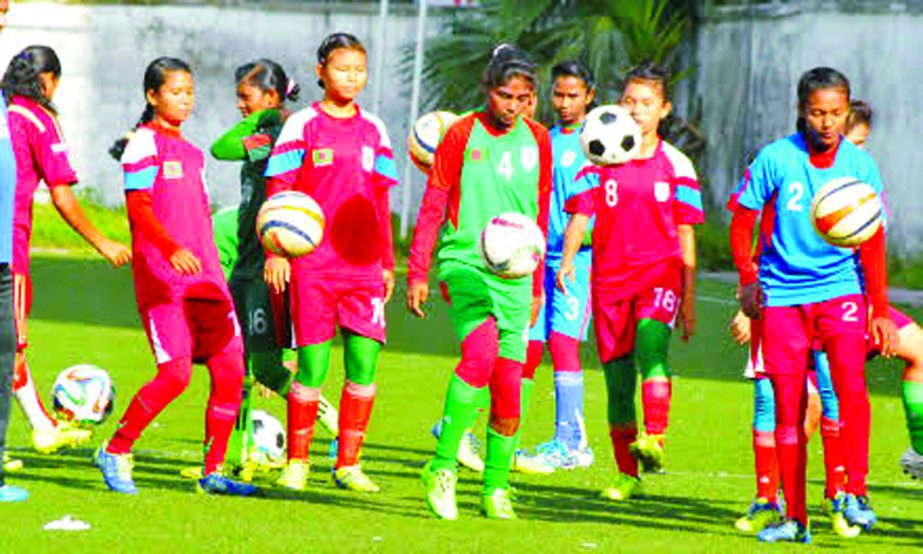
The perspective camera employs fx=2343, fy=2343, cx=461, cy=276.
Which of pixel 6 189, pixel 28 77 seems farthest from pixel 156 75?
pixel 6 189

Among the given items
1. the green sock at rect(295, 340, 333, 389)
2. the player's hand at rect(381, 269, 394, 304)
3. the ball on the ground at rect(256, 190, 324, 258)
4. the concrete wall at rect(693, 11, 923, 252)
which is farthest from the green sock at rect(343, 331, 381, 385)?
the concrete wall at rect(693, 11, 923, 252)

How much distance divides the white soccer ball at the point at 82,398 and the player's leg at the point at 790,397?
3.87 metres

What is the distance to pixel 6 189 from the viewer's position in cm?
966

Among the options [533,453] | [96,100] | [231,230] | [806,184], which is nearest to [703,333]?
[533,453]

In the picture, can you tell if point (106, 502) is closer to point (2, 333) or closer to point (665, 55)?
point (2, 333)

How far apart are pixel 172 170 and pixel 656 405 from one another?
2584 millimetres

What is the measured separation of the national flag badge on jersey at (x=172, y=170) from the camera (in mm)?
10625

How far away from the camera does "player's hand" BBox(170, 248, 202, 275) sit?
10359 millimetres

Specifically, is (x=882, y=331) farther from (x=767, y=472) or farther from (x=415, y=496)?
(x=415, y=496)

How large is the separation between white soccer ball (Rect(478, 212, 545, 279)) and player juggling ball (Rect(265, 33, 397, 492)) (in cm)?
95

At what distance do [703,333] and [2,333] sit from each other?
11.9 metres

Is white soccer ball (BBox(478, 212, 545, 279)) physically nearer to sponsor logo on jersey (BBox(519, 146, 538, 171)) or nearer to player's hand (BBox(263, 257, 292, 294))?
sponsor logo on jersey (BBox(519, 146, 538, 171))

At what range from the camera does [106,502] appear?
33.8 ft

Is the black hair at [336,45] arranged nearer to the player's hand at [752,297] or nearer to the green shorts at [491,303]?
the green shorts at [491,303]
